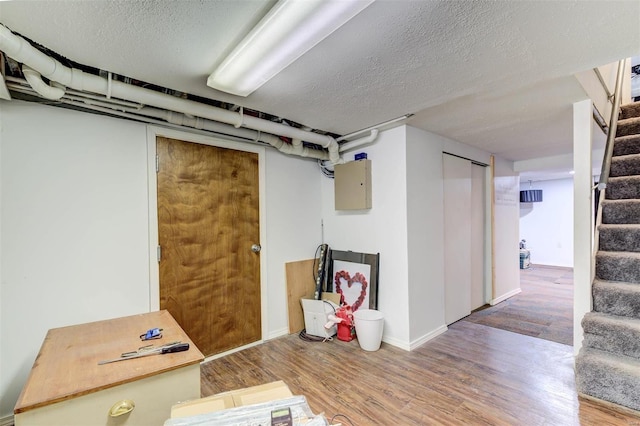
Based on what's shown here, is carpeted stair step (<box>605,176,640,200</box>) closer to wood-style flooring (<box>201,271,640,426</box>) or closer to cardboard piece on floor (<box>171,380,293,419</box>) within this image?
wood-style flooring (<box>201,271,640,426</box>)

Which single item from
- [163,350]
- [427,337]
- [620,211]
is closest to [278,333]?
[427,337]

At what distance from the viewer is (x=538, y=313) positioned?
3.78m

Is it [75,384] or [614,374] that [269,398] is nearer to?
[75,384]

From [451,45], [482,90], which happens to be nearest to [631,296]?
[482,90]

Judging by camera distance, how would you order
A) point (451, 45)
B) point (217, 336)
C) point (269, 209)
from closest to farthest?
point (451, 45)
point (217, 336)
point (269, 209)

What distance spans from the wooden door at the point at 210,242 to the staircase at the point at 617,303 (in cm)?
280

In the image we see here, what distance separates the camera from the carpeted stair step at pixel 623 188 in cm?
272

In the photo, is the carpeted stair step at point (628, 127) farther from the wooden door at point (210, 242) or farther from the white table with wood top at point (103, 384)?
the white table with wood top at point (103, 384)

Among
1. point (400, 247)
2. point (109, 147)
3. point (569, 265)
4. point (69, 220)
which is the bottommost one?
point (569, 265)

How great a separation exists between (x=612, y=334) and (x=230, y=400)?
2663 millimetres

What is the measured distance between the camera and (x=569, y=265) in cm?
679

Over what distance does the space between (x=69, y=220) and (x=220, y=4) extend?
72.5 inches

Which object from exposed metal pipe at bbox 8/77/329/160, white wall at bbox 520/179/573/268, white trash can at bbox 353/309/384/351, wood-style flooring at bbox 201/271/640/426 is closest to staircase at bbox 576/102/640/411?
wood-style flooring at bbox 201/271/640/426

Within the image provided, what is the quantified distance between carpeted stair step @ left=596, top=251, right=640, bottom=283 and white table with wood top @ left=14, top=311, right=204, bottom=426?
10.5 ft
